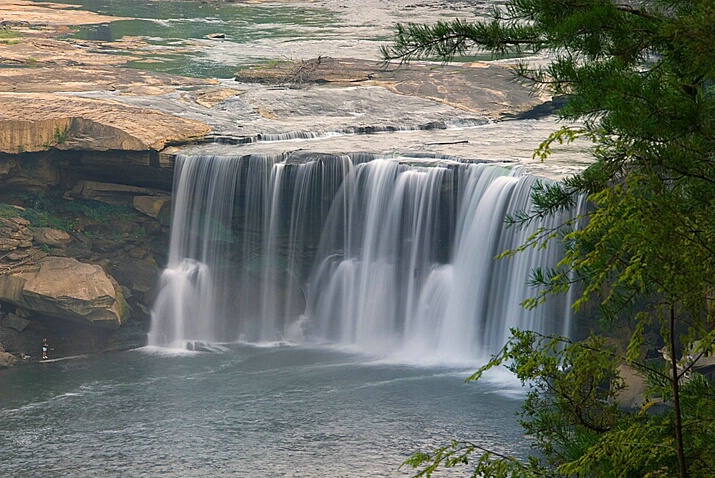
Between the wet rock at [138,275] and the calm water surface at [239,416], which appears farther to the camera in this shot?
the wet rock at [138,275]

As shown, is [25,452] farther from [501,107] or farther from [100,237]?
[501,107]

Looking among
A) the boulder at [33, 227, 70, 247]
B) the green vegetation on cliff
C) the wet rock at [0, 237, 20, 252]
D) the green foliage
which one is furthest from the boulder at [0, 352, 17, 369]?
the green vegetation on cliff

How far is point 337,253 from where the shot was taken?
22.8m

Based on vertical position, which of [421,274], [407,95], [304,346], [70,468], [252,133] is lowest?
[70,468]

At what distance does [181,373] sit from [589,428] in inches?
518

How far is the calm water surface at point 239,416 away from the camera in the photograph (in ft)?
50.5

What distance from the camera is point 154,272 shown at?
906 inches

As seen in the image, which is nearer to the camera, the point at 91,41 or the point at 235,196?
→ the point at 235,196

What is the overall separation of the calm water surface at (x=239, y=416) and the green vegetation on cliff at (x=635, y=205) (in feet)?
25.0

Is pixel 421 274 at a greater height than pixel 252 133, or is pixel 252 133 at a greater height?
pixel 252 133

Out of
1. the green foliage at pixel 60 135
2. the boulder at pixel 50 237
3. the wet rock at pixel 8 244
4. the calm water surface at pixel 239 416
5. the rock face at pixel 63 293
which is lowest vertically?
the calm water surface at pixel 239 416

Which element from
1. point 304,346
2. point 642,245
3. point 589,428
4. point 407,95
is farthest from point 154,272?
point 642,245

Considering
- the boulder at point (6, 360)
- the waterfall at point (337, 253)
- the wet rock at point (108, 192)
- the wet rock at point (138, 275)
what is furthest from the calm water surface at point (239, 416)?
the wet rock at point (108, 192)

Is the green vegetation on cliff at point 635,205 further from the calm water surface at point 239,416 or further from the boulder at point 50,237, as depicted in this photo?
the boulder at point 50,237
